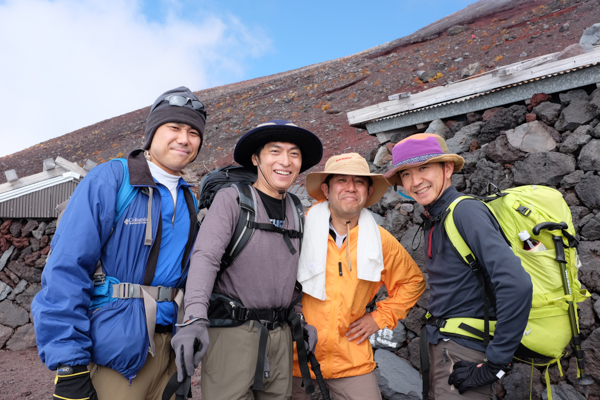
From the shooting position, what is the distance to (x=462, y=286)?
7.69 ft

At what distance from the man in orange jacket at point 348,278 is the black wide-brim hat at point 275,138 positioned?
292 millimetres

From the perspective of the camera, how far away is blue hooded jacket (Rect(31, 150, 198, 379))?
5.87 ft

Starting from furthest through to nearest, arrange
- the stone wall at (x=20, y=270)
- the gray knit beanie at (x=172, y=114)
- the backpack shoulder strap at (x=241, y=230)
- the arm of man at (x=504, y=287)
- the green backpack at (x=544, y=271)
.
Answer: the stone wall at (x=20, y=270) → the gray knit beanie at (x=172, y=114) → the backpack shoulder strap at (x=241, y=230) → the green backpack at (x=544, y=271) → the arm of man at (x=504, y=287)

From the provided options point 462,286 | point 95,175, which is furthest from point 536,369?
point 95,175

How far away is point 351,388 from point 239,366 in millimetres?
974

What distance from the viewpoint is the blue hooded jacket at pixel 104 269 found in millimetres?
1788

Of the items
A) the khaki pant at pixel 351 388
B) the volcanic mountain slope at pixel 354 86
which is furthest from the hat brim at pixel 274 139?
the volcanic mountain slope at pixel 354 86

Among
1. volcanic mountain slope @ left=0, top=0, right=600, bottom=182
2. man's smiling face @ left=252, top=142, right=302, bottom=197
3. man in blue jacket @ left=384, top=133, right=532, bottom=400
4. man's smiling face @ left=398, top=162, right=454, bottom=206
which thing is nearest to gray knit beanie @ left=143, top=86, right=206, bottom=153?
man's smiling face @ left=252, top=142, right=302, bottom=197

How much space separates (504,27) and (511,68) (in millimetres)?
25039

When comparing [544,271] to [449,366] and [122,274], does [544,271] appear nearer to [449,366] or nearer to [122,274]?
[449,366]

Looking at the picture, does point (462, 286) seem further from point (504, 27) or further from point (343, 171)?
point (504, 27)

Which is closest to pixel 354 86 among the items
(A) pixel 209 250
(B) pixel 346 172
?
(B) pixel 346 172

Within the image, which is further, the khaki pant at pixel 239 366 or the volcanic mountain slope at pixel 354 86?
the volcanic mountain slope at pixel 354 86

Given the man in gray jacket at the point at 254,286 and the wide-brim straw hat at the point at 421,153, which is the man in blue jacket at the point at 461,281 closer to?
the wide-brim straw hat at the point at 421,153
